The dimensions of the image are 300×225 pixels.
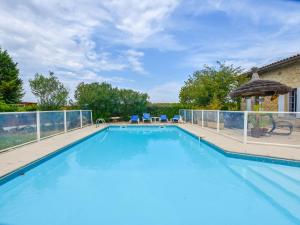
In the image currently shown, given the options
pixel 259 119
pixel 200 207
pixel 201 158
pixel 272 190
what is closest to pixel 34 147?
pixel 201 158

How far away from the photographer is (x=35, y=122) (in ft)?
30.0

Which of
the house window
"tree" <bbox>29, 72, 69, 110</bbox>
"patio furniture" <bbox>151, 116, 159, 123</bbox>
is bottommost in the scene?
"patio furniture" <bbox>151, 116, 159, 123</bbox>

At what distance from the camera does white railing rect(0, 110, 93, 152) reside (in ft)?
23.4

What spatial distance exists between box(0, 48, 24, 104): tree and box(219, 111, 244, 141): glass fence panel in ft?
68.9

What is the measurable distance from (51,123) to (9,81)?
54.6ft

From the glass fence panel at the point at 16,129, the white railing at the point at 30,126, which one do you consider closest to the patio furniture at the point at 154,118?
the white railing at the point at 30,126

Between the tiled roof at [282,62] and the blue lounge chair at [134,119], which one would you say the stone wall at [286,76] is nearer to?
the tiled roof at [282,62]

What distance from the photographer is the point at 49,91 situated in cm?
1930

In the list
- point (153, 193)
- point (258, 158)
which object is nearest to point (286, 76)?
point (258, 158)

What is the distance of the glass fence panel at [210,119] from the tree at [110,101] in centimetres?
780

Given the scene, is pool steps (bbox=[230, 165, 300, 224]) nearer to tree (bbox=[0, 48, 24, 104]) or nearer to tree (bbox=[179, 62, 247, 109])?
tree (bbox=[179, 62, 247, 109])

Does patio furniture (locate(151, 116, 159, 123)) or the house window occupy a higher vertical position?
the house window

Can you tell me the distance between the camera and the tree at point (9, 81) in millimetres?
23288

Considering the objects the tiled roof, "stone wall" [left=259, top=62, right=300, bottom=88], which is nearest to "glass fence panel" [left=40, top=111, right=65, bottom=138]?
the tiled roof
